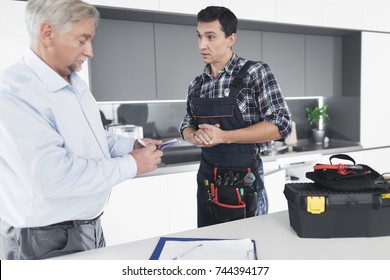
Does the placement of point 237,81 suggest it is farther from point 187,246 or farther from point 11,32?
point 11,32

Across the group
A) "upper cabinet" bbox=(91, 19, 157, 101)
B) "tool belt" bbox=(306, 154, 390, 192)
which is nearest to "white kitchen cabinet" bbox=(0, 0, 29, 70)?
"upper cabinet" bbox=(91, 19, 157, 101)

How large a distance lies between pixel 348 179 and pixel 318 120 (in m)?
2.94

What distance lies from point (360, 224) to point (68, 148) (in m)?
1.04

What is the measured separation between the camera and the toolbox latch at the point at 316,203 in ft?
3.84

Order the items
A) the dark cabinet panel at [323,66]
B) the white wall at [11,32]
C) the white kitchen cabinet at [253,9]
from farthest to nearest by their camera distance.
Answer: the dark cabinet panel at [323,66], the white kitchen cabinet at [253,9], the white wall at [11,32]

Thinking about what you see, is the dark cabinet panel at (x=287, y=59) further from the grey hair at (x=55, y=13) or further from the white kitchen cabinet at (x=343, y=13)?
the grey hair at (x=55, y=13)

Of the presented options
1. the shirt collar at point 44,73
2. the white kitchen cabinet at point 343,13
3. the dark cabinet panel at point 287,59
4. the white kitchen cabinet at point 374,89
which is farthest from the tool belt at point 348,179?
the white kitchen cabinet at point 374,89

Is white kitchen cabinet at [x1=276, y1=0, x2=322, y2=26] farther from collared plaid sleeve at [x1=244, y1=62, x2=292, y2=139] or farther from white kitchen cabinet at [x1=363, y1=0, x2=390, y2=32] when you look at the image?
collared plaid sleeve at [x1=244, y1=62, x2=292, y2=139]

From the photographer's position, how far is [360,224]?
1185 millimetres

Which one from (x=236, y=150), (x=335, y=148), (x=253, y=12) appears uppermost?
(x=253, y=12)

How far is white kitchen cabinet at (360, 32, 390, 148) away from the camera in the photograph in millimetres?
3637

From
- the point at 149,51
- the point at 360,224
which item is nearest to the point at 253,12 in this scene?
the point at 149,51
